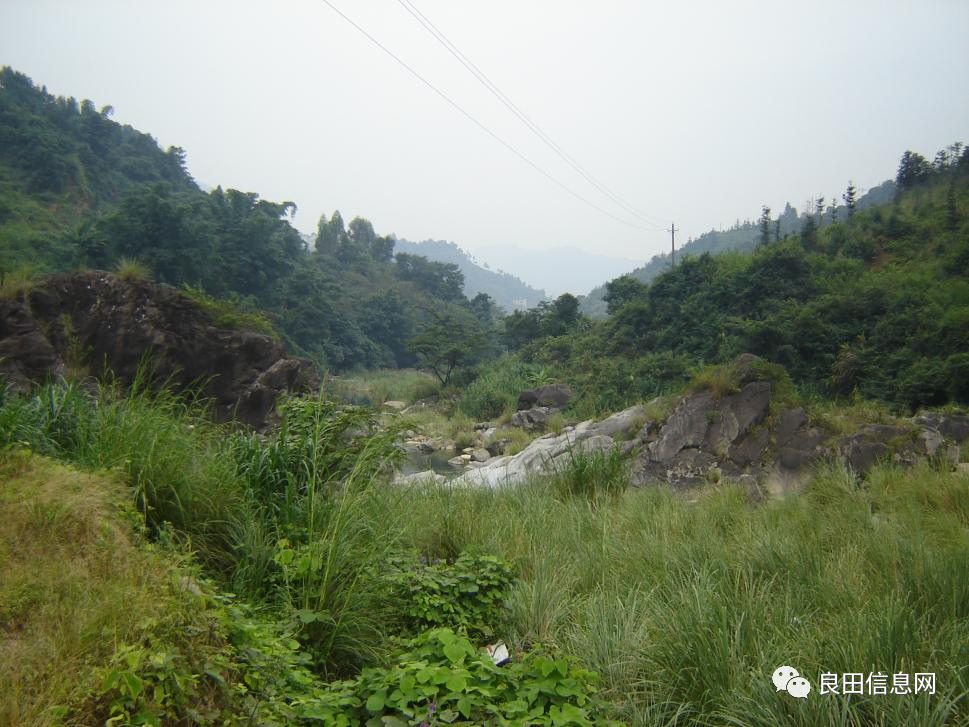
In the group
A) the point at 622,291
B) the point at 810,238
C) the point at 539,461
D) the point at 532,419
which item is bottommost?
the point at 532,419

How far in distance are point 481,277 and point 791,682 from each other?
440 ft

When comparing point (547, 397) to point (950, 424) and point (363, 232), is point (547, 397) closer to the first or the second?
point (950, 424)

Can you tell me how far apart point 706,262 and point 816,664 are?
24.5 metres

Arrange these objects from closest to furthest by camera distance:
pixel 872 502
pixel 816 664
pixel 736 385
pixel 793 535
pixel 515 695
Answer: pixel 515 695 → pixel 816 664 → pixel 793 535 → pixel 872 502 → pixel 736 385

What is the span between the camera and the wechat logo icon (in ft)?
6.48

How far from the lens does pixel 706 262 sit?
24844 mm

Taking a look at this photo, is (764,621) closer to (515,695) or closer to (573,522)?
(515,695)

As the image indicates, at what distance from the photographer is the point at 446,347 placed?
104 ft

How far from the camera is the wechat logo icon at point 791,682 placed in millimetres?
1976

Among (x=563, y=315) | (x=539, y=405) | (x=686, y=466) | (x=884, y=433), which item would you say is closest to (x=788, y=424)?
(x=884, y=433)

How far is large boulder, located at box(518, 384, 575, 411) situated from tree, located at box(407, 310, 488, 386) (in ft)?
28.2

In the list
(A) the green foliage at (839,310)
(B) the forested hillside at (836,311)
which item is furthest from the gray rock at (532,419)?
(B) the forested hillside at (836,311)

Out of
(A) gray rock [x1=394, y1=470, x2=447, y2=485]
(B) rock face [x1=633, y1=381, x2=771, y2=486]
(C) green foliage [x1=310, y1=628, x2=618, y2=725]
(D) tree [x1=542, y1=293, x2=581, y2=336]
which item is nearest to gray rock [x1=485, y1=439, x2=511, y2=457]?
(B) rock face [x1=633, y1=381, x2=771, y2=486]

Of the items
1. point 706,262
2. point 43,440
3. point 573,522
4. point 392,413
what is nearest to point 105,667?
point 43,440
